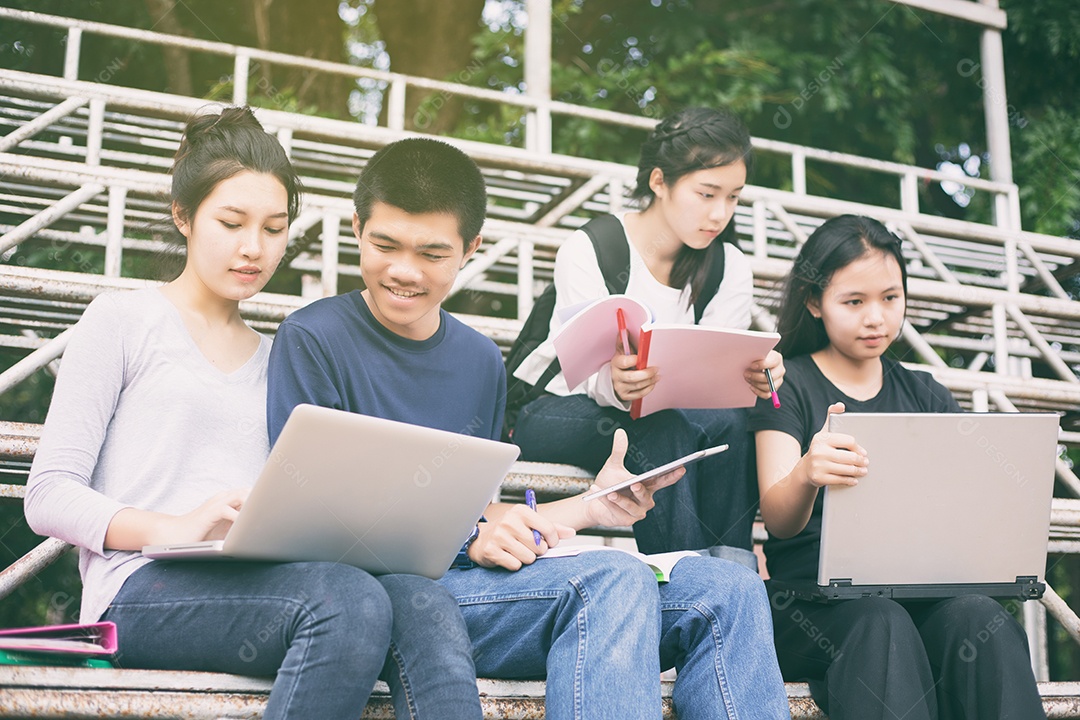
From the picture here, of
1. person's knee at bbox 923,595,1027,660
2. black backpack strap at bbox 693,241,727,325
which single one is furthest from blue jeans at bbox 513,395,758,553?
person's knee at bbox 923,595,1027,660

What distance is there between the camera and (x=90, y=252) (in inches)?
149

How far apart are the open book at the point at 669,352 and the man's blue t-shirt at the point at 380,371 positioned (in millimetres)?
167

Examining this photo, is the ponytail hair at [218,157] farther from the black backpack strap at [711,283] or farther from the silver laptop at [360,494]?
the black backpack strap at [711,283]

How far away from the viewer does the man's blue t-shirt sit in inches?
59.0

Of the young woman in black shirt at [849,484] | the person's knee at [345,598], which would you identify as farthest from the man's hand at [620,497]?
the person's knee at [345,598]

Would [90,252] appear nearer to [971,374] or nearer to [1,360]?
[1,360]

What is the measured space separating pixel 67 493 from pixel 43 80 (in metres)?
1.96

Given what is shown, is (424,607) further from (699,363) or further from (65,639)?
(699,363)

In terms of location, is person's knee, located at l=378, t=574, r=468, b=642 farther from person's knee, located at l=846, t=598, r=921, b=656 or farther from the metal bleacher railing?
person's knee, located at l=846, t=598, r=921, b=656

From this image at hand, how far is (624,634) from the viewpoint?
4.38 ft

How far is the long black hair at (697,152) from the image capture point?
7.39ft

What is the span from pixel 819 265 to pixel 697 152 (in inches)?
15.0

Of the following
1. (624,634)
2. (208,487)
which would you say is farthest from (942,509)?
(208,487)

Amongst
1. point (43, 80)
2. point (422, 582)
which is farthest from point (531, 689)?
point (43, 80)
